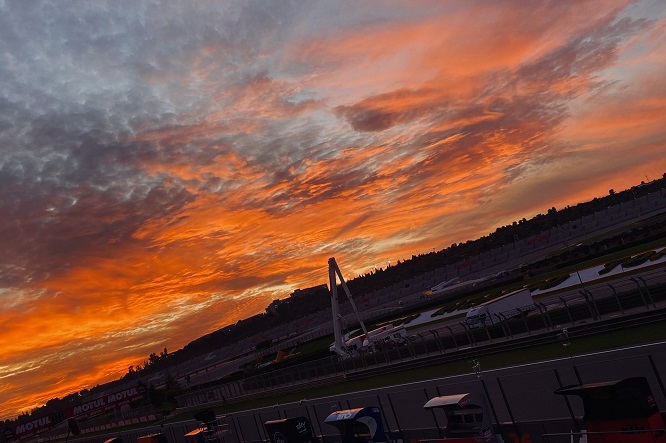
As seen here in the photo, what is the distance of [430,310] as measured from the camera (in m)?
89.9

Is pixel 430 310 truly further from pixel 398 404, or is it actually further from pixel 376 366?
pixel 398 404

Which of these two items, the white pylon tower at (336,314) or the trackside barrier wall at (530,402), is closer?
the trackside barrier wall at (530,402)

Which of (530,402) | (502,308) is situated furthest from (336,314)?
(530,402)

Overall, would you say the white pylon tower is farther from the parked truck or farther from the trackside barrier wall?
the trackside barrier wall

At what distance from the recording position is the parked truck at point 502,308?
1895 inches

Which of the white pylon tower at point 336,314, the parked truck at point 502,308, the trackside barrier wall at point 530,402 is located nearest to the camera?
the trackside barrier wall at point 530,402

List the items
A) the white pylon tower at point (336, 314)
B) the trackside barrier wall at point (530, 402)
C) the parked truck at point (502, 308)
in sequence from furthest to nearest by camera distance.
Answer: the white pylon tower at point (336, 314) → the parked truck at point (502, 308) → the trackside barrier wall at point (530, 402)

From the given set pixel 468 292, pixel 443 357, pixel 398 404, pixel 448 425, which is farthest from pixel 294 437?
pixel 468 292

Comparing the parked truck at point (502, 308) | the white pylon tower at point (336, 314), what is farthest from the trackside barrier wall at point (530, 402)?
the white pylon tower at point (336, 314)

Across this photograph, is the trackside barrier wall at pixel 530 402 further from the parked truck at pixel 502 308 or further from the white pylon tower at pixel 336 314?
the white pylon tower at pixel 336 314

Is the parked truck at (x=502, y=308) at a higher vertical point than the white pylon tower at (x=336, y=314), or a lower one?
lower

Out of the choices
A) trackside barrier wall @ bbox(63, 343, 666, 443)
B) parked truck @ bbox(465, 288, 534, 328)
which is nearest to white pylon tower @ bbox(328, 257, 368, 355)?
parked truck @ bbox(465, 288, 534, 328)

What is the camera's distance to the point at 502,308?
48500mm

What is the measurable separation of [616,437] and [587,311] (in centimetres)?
2131
